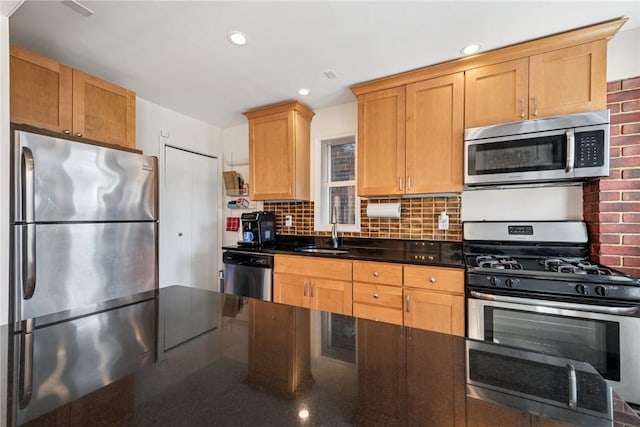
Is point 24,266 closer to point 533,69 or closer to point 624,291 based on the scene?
point 624,291

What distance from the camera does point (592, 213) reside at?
1.90m

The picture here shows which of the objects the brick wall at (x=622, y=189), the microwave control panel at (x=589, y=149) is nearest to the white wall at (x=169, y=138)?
the microwave control panel at (x=589, y=149)

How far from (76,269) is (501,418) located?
85.8 inches

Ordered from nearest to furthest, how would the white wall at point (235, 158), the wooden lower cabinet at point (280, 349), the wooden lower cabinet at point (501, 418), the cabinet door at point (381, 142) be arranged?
the wooden lower cabinet at point (501, 418) < the wooden lower cabinet at point (280, 349) < the cabinet door at point (381, 142) < the white wall at point (235, 158)

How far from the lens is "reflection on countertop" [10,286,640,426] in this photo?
451mm

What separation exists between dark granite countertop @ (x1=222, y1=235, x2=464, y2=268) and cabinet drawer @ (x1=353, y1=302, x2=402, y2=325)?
1.16 ft

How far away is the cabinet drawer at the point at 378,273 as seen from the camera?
6.70 ft

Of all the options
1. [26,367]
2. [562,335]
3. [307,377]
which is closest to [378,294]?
[562,335]

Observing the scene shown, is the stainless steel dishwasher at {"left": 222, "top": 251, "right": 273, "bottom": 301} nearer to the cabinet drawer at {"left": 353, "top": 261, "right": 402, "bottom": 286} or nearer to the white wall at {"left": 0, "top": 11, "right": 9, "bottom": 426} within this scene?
the cabinet drawer at {"left": 353, "top": 261, "right": 402, "bottom": 286}

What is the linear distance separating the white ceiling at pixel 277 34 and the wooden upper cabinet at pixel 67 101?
0.59 ft

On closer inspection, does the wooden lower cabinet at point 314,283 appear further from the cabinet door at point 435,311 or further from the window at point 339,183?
the window at point 339,183

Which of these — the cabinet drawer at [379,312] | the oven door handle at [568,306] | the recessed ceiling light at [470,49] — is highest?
the recessed ceiling light at [470,49]

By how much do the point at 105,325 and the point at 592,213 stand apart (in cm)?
271

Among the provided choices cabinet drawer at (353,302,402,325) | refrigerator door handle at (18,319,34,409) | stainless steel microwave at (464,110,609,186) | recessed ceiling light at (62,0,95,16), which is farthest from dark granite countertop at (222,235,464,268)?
recessed ceiling light at (62,0,95,16)
